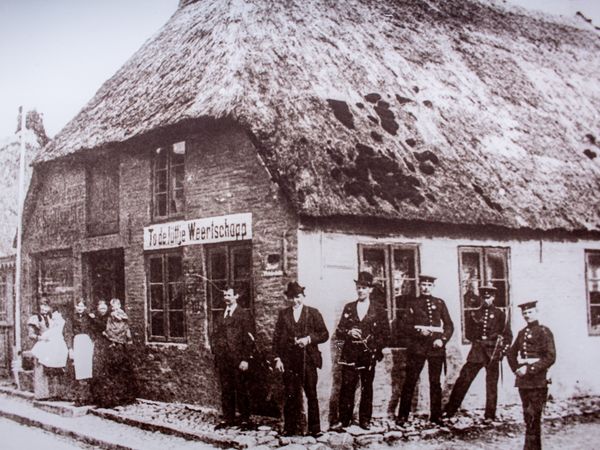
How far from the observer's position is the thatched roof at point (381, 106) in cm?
593

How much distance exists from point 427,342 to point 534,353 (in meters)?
1.13

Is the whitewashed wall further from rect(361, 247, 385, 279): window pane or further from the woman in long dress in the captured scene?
the woman in long dress

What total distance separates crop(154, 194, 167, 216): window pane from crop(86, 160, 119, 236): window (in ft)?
1.52

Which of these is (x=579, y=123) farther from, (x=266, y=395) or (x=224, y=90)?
(x=266, y=395)

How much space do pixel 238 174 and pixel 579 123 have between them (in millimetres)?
3404

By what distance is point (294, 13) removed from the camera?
21.9 feet

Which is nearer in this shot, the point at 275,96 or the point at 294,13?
the point at 275,96

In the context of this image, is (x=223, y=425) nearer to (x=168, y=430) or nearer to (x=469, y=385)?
Result: (x=168, y=430)

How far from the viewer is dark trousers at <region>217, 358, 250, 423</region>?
5.87 meters

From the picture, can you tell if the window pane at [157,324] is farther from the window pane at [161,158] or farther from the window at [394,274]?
the window at [394,274]

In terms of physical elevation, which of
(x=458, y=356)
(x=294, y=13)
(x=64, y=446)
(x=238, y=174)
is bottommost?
(x=64, y=446)

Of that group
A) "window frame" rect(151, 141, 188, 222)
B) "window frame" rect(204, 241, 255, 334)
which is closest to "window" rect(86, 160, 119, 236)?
"window frame" rect(151, 141, 188, 222)

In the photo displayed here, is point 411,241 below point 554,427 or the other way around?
the other way around

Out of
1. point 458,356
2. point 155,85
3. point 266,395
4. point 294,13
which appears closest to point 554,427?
point 458,356
